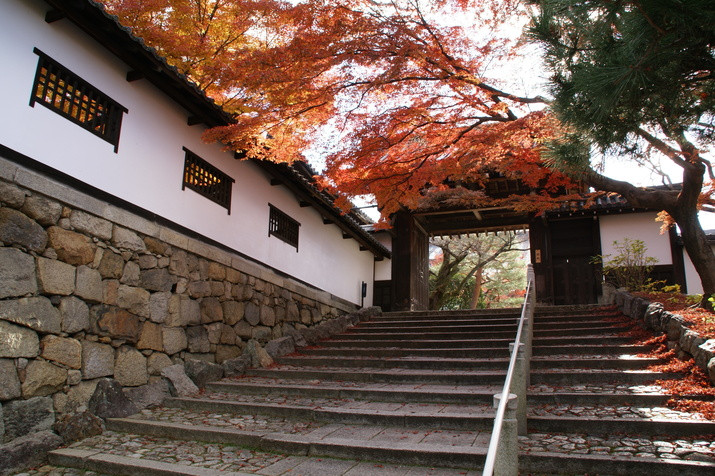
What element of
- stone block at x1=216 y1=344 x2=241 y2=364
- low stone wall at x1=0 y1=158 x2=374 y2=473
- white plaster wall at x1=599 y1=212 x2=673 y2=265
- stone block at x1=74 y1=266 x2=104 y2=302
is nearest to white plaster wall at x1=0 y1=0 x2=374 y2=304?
low stone wall at x1=0 y1=158 x2=374 y2=473

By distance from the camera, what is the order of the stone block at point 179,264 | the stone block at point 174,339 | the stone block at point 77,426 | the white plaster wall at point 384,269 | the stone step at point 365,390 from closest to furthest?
the stone block at point 77,426
the stone step at point 365,390
the stone block at point 174,339
the stone block at point 179,264
the white plaster wall at point 384,269

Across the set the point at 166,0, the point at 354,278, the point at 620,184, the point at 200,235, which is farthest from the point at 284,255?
the point at 620,184

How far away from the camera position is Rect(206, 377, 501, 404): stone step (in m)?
6.34

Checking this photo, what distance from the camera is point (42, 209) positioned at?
5.82 m

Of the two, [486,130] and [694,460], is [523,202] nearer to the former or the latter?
[486,130]

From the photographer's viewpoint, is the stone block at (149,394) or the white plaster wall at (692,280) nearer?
the stone block at (149,394)

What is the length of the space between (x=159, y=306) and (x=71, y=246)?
70.3 inches

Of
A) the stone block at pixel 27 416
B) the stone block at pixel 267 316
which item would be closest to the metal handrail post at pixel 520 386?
the stone block at pixel 27 416

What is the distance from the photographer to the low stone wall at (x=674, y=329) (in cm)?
601

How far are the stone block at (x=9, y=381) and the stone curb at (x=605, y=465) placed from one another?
5247 millimetres

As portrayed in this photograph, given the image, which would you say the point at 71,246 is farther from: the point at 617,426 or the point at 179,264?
the point at 617,426

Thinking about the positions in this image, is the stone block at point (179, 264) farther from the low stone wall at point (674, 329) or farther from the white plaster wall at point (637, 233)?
the white plaster wall at point (637, 233)

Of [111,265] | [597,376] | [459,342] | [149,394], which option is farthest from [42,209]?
[597,376]

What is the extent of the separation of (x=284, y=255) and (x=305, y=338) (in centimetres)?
221
